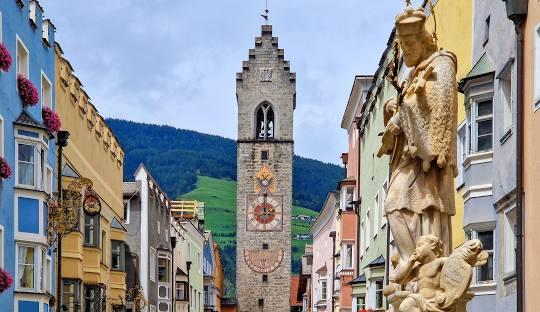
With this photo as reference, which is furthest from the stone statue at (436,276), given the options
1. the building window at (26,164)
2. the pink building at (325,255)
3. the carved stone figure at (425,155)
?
the pink building at (325,255)

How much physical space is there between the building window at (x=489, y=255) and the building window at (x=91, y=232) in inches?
884

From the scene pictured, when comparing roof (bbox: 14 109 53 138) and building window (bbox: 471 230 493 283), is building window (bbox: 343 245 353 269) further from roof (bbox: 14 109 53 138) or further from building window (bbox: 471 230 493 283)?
building window (bbox: 471 230 493 283)

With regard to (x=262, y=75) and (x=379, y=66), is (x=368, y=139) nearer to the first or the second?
(x=379, y=66)

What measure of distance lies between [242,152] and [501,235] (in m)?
84.1

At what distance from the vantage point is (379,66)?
42562 mm

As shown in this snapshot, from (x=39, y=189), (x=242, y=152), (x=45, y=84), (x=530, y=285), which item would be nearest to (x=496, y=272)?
(x=530, y=285)

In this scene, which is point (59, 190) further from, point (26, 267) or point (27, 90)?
point (27, 90)

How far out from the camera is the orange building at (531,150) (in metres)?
17.9

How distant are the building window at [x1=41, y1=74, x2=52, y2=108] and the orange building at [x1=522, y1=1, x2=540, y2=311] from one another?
66.5ft

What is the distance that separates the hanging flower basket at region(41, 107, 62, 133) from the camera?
35.3 metres

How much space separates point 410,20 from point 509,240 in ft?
35.5

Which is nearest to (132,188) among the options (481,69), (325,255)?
(325,255)

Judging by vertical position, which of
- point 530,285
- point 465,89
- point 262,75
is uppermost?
point 262,75

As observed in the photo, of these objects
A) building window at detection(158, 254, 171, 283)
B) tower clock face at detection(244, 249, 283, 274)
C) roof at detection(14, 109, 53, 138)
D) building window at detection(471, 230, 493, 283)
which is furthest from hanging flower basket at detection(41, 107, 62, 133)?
tower clock face at detection(244, 249, 283, 274)
